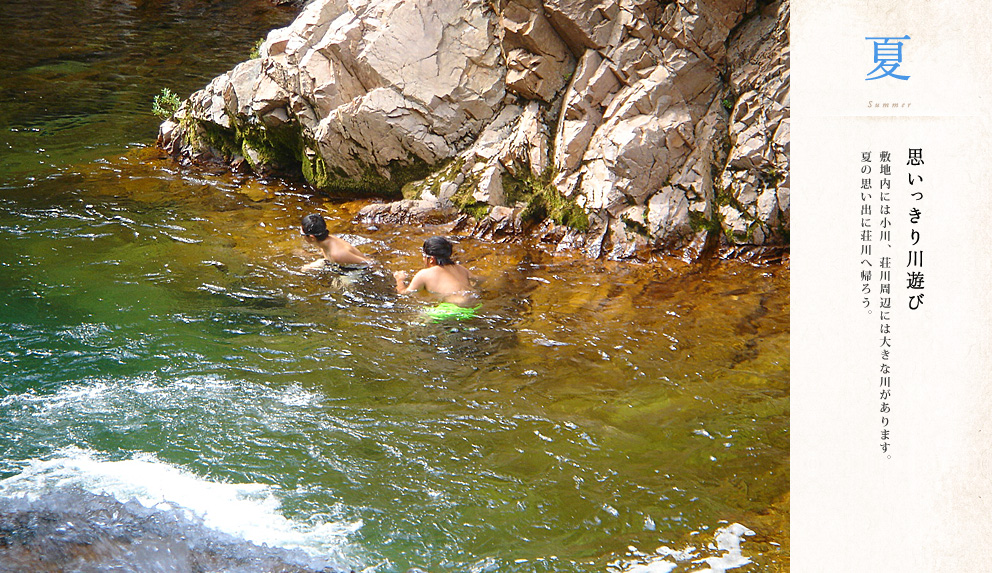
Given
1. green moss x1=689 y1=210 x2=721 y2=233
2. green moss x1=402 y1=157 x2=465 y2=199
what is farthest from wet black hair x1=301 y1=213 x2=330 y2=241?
green moss x1=689 y1=210 x2=721 y2=233

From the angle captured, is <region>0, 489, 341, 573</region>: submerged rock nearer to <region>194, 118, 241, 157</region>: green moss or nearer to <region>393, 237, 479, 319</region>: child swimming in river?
<region>393, 237, 479, 319</region>: child swimming in river

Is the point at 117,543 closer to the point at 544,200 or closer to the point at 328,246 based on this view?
the point at 328,246

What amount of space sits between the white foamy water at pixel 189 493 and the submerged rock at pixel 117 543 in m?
0.09

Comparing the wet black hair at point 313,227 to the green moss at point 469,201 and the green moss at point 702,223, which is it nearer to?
the green moss at point 469,201

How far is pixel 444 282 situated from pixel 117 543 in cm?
374

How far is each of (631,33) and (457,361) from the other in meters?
4.30

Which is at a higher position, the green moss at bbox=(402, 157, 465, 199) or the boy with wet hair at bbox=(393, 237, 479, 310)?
the green moss at bbox=(402, 157, 465, 199)

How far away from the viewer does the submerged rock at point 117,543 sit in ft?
13.1

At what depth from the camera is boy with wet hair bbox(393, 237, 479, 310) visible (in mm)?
7254

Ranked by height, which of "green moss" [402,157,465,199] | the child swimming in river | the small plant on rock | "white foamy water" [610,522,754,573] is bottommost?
"white foamy water" [610,522,754,573]
